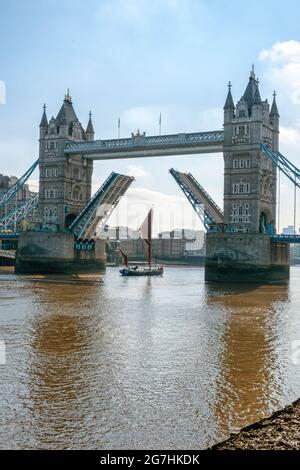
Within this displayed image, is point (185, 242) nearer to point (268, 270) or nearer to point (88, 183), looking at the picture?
point (88, 183)

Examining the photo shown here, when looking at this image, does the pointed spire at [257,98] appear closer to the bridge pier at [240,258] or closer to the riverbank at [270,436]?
the bridge pier at [240,258]

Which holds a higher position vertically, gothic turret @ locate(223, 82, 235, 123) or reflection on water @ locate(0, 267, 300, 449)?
gothic turret @ locate(223, 82, 235, 123)

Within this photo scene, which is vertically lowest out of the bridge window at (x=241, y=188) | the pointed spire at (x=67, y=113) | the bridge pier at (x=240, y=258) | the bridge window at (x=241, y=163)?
the bridge pier at (x=240, y=258)

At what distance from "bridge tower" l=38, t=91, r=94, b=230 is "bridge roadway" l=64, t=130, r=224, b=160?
1793 mm

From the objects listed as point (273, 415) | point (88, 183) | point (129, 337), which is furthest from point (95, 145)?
point (273, 415)

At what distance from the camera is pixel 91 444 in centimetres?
1038

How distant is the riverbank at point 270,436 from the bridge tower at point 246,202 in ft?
141

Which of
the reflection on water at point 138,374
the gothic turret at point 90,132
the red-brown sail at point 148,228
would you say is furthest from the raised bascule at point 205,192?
the reflection on water at point 138,374

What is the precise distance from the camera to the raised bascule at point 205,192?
178 feet

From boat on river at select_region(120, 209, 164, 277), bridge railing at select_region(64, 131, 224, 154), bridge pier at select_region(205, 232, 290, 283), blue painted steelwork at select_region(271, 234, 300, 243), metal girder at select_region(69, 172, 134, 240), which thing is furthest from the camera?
boat on river at select_region(120, 209, 164, 277)

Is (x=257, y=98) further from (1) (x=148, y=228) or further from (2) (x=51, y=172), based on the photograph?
(2) (x=51, y=172)

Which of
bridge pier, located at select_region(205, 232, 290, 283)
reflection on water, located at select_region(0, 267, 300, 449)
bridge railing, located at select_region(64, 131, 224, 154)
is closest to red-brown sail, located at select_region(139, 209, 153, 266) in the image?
bridge railing, located at select_region(64, 131, 224, 154)

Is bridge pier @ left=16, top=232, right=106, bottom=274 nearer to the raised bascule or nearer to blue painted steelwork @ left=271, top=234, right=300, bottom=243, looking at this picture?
the raised bascule

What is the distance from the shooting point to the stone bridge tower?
55.2 metres
